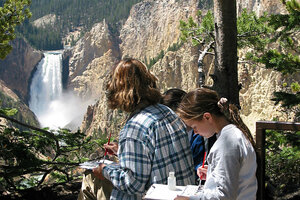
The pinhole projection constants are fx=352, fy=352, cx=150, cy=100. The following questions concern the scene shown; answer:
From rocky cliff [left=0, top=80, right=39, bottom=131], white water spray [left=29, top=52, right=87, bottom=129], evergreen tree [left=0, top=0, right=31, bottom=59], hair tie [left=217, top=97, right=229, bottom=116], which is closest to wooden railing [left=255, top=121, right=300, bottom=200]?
hair tie [left=217, top=97, right=229, bottom=116]

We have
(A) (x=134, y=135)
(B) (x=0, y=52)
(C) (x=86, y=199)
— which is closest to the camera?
(A) (x=134, y=135)

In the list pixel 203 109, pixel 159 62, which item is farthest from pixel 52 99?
pixel 203 109

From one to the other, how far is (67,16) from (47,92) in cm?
4109

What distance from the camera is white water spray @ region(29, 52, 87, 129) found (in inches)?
3009

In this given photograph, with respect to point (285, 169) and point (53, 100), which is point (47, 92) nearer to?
point (53, 100)

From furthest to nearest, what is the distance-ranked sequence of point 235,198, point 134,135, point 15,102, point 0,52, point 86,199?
point 15,102, point 0,52, point 86,199, point 134,135, point 235,198

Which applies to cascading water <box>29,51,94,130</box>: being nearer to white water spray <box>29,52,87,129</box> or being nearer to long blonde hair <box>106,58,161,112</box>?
white water spray <box>29,52,87,129</box>

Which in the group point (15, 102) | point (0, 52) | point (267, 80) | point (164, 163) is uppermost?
point (0, 52)

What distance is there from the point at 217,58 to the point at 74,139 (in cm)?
252

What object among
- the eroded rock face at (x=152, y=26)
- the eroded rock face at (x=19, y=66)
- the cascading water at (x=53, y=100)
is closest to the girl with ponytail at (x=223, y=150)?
the eroded rock face at (x=152, y=26)

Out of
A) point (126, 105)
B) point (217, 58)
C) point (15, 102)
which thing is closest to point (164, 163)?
point (126, 105)

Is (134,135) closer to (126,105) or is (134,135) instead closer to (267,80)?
(126,105)

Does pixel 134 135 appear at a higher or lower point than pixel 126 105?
lower

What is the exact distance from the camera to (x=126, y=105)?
6.40 ft
